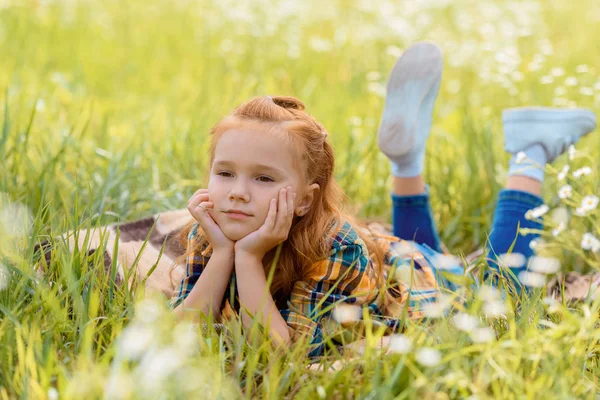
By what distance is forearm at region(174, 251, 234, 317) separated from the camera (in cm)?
207

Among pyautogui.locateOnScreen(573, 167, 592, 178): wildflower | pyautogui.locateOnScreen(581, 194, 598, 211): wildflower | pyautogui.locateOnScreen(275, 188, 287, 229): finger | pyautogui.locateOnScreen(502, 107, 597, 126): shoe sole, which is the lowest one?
pyautogui.locateOnScreen(275, 188, 287, 229): finger

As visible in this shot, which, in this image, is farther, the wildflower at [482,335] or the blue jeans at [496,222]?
the blue jeans at [496,222]

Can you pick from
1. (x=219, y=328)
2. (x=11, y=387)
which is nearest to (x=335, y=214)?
(x=219, y=328)

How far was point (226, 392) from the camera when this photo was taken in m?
1.56

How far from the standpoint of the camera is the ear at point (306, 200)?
216 cm

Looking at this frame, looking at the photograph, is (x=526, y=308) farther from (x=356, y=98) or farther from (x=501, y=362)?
(x=356, y=98)

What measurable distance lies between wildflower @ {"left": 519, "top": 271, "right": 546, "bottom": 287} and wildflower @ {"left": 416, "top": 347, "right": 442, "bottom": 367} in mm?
571

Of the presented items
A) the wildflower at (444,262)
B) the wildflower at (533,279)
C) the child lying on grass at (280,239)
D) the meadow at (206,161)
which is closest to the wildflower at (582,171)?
the meadow at (206,161)

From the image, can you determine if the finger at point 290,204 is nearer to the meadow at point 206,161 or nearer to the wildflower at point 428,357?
the meadow at point 206,161

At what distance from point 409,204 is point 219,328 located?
1108 mm

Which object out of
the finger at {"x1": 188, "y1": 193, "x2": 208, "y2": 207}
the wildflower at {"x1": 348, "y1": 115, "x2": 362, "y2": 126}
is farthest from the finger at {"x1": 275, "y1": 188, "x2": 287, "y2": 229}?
the wildflower at {"x1": 348, "y1": 115, "x2": 362, "y2": 126}

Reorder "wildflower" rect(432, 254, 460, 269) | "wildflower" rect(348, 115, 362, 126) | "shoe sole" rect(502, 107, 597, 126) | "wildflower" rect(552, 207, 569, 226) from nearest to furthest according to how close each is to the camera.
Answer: "wildflower" rect(432, 254, 460, 269) < "wildflower" rect(552, 207, 569, 226) < "shoe sole" rect(502, 107, 597, 126) < "wildflower" rect(348, 115, 362, 126)

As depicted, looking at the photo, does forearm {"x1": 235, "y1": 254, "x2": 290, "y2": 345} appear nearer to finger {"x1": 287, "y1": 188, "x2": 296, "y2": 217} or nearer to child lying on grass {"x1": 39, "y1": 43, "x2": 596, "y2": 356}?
child lying on grass {"x1": 39, "y1": 43, "x2": 596, "y2": 356}

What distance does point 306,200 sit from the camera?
2191 mm
